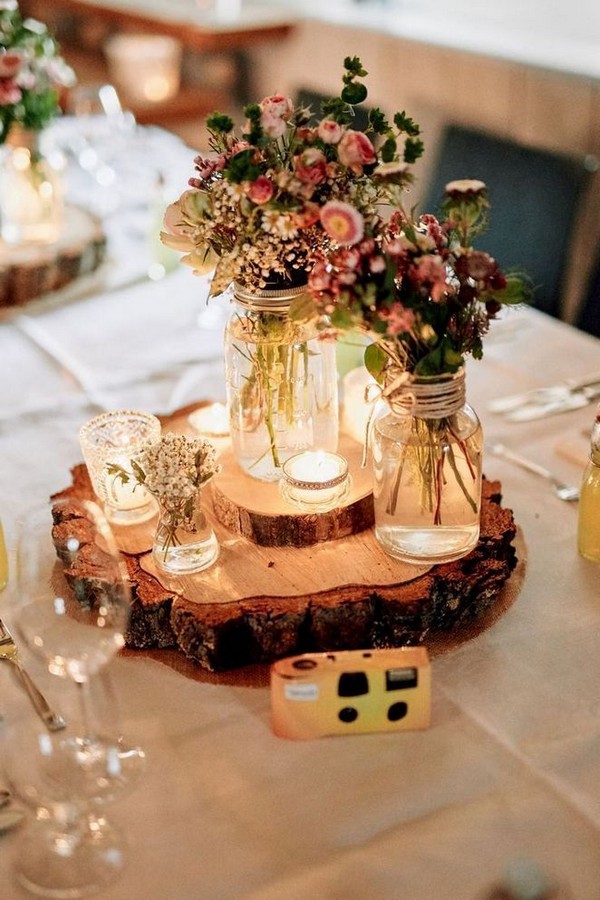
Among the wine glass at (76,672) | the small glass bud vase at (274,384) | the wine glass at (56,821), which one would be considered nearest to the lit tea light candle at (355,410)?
the small glass bud vase at (274,384)

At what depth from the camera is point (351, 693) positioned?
43.4 inches

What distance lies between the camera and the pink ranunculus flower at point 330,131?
1156mm

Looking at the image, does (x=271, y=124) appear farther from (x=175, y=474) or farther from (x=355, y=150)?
(x=175, y=474)

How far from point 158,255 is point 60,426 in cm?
71

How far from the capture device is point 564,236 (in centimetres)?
264

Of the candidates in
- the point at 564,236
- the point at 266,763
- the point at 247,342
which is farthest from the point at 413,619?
the point at 564,236

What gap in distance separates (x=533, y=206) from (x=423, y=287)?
1690 mm

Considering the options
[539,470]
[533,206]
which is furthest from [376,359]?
[533,206]

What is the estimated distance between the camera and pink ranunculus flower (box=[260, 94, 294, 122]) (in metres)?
1.18

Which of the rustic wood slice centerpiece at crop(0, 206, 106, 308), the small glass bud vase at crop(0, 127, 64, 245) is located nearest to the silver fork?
the rustic wood slice centerpiece at crop(0, 206, 106, 308)

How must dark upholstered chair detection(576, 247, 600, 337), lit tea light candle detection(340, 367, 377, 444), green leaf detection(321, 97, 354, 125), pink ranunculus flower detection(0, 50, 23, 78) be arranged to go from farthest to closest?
1. dark upholstered chair detection(576, 247, 600, 337)
2. pink ranunculus flower detection(0, 50, 23, 78)
3. lit tea light candle detection(340, 367, 377, 444)
4. green leaf detection(321, 97, 354, 125)

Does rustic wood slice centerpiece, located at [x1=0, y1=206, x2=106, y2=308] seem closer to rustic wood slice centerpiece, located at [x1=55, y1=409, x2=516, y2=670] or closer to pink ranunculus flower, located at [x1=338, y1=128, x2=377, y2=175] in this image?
rustic wood slice centerpiece, located at [x1=55, y1=409, x2=516, y2=670]

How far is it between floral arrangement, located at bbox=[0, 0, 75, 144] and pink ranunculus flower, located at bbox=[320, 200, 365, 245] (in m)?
1.38

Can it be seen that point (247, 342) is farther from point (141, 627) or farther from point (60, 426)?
point (60, 426)
